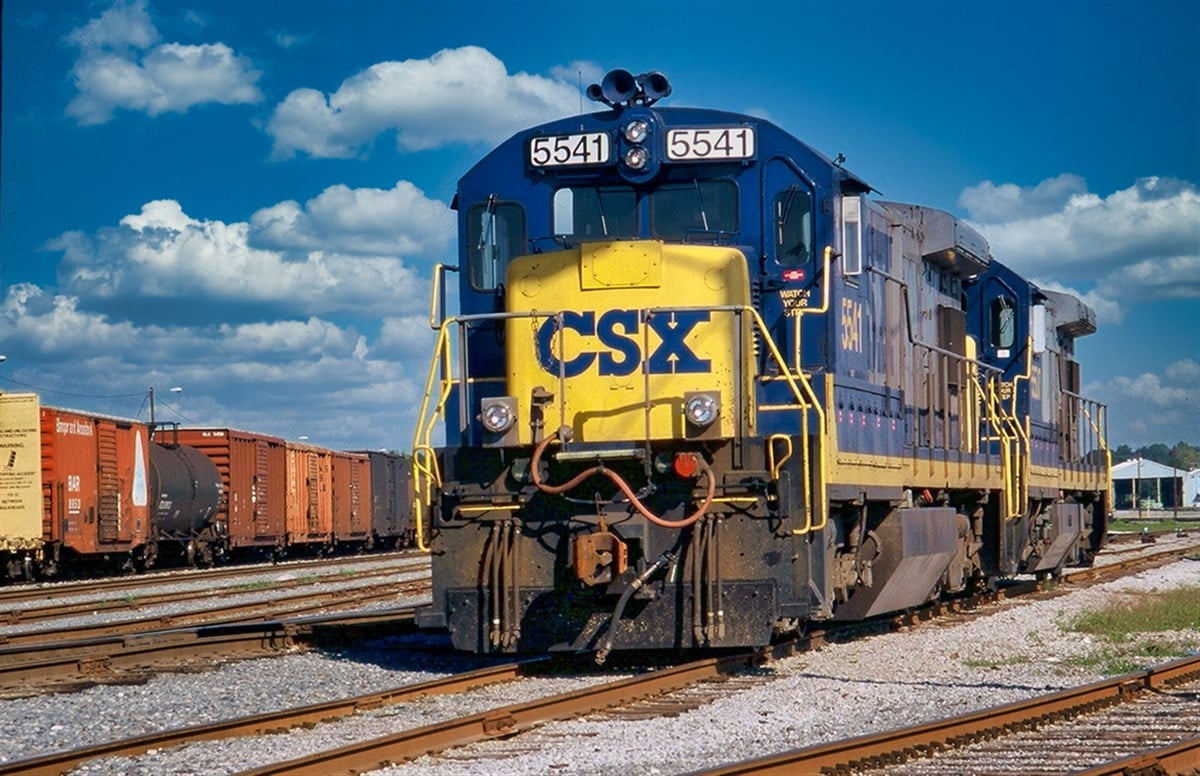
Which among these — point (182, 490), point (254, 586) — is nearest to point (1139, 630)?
point (254, 586)

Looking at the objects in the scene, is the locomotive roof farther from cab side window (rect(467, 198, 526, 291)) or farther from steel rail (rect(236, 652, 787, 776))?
steel rail (rect(236, 652, 787, 776))

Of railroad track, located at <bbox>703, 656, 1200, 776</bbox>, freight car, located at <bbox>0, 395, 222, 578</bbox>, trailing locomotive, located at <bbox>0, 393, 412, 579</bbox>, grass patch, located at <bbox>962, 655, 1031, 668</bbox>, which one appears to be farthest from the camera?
trailing locomotive, located at <bbox>0, 393, 412, 579</bbox>

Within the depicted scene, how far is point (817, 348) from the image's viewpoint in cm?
1046

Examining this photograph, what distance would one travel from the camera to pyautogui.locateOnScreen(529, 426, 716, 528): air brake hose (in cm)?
928

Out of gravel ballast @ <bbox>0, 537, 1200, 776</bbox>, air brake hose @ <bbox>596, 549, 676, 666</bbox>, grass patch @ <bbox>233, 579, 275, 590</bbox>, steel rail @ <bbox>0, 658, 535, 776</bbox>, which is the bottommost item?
grass patch @ <bbox>233, 579, 275, 590</bbox>

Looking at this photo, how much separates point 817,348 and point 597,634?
2.51m

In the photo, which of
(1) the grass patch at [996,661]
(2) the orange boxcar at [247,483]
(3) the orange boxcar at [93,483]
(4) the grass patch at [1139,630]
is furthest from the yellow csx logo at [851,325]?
(2) the orange boxcar at [247,483]

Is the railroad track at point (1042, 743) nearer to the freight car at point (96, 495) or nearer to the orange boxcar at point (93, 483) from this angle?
the freight car at point (96, 495)

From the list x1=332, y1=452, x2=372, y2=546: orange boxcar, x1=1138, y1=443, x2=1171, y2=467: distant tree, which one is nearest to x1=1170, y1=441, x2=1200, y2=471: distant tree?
x1=1138, y1=443, x2=1171, y2=467: distant tree

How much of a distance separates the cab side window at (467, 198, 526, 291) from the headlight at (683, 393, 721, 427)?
1.83 metres

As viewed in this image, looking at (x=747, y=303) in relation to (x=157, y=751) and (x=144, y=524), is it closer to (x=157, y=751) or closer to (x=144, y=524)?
(x=157, y=751)

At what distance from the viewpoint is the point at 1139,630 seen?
12.9m

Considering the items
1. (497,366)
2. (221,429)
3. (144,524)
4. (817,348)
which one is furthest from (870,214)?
(221,429)

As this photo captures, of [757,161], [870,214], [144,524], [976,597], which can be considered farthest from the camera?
[144,524]
